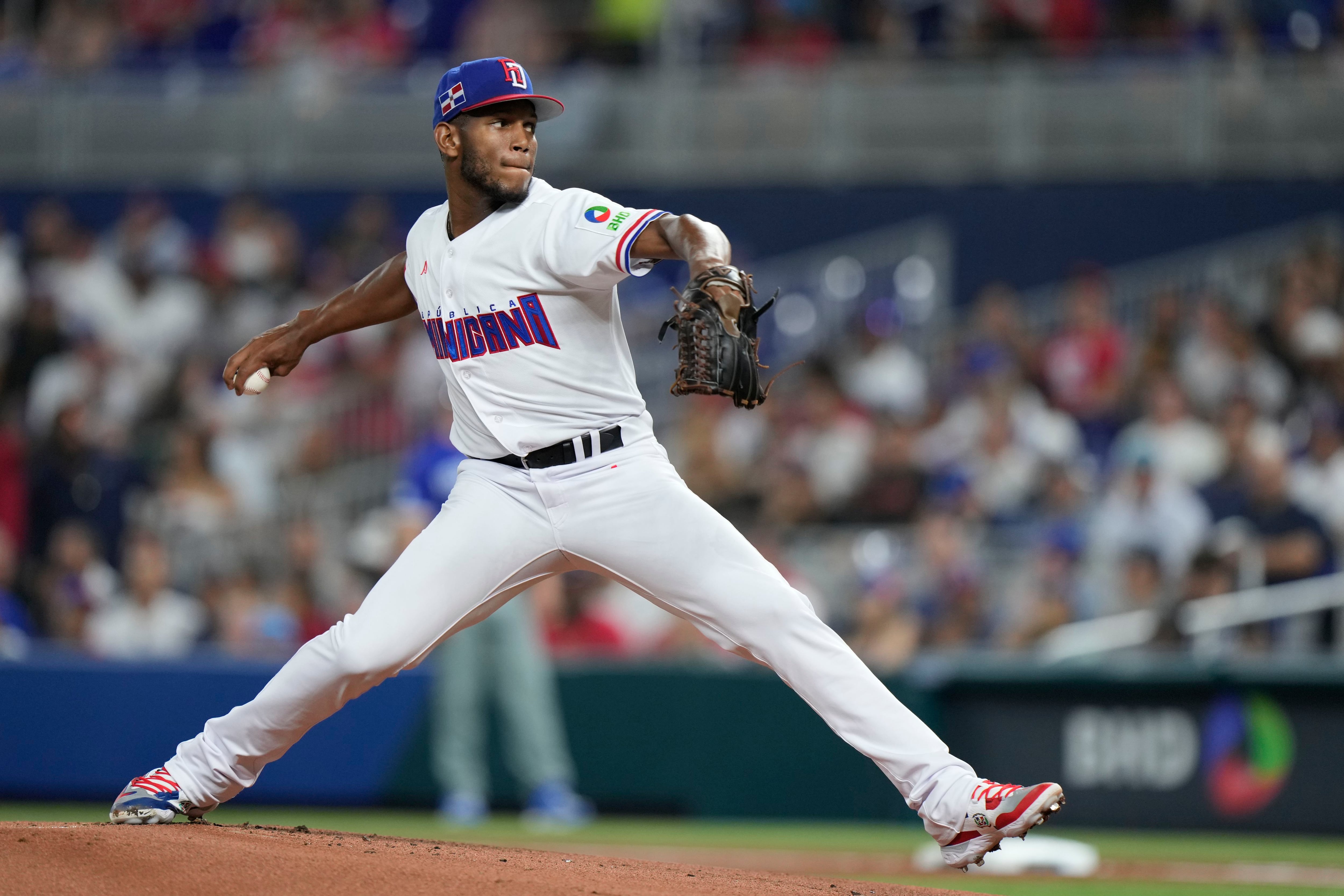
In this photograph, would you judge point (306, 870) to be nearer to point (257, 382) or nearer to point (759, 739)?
point (257, 382)

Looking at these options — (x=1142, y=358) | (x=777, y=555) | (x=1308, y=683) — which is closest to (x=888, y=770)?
(x=1308, y=683)

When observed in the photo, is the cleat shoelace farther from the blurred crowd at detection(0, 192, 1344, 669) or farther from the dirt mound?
the blurred crowd at detection(0, 192, 1344, 669)

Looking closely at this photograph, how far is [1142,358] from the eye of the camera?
12.2 metres

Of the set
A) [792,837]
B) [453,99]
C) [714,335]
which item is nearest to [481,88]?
[453,99]

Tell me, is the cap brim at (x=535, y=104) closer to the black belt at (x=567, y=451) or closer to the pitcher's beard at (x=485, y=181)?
the pitcher's beard at (x=485, y=181)

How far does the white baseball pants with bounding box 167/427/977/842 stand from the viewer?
4.82m

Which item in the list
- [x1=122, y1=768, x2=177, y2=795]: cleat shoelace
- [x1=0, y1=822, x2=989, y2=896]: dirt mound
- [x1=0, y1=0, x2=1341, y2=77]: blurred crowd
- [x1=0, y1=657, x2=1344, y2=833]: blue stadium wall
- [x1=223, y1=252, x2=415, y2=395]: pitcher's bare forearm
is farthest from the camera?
[x1=0, y1=0, x2=1341, y2=77]: blurred crowd

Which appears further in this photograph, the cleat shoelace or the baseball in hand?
the baseball in hand

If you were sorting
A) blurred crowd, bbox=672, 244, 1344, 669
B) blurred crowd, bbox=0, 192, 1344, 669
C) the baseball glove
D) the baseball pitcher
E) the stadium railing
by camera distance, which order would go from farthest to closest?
the stadium railing → blurred crowd, bbox=0, 192, 1344, 669 → blurred crowd, bbox=672, 244, 1344, 669 → the baseball pitcher → the baseball glove

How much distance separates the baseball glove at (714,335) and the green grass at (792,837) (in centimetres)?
338

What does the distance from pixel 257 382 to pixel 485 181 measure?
103 cm

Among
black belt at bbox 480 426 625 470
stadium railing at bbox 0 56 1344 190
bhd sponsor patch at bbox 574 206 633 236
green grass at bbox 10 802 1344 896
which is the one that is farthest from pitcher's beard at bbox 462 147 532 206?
stadium railing at bbox 0 56 1344 190

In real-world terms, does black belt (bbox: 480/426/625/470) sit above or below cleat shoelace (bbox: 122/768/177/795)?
above

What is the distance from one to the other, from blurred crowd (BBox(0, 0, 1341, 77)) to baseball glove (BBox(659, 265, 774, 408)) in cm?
1064
